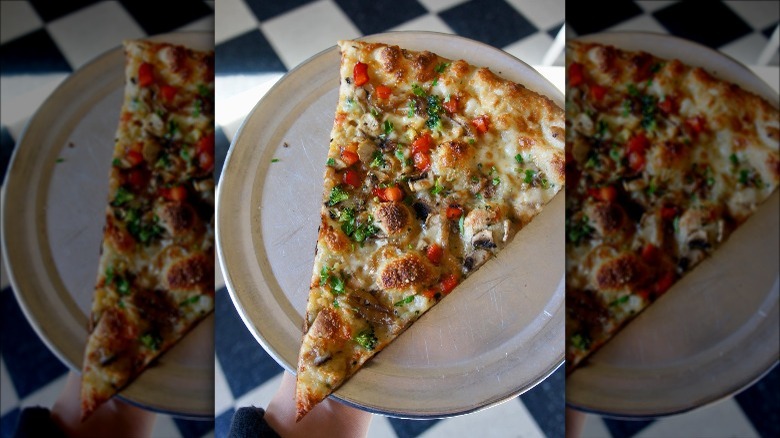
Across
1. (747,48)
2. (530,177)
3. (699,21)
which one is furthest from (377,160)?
(747,48)

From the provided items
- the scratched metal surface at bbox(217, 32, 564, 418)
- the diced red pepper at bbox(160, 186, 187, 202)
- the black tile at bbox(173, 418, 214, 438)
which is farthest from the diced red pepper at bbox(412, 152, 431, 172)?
the black tile at bbox(173, 418, 214, 438)

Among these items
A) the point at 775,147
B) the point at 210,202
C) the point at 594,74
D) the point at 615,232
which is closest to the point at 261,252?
the point at 210,202

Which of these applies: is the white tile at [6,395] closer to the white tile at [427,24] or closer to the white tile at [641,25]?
the white tile at [427,24]

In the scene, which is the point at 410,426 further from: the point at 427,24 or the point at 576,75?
the point at 427,24

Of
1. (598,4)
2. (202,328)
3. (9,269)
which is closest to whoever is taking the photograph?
(9,269)

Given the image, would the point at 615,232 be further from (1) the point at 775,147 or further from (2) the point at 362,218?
(2) the point at 362,218

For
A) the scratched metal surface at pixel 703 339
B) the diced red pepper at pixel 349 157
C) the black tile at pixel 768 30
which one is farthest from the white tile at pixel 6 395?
the black tile at pixel 768 30

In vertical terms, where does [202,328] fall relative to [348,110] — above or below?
below
